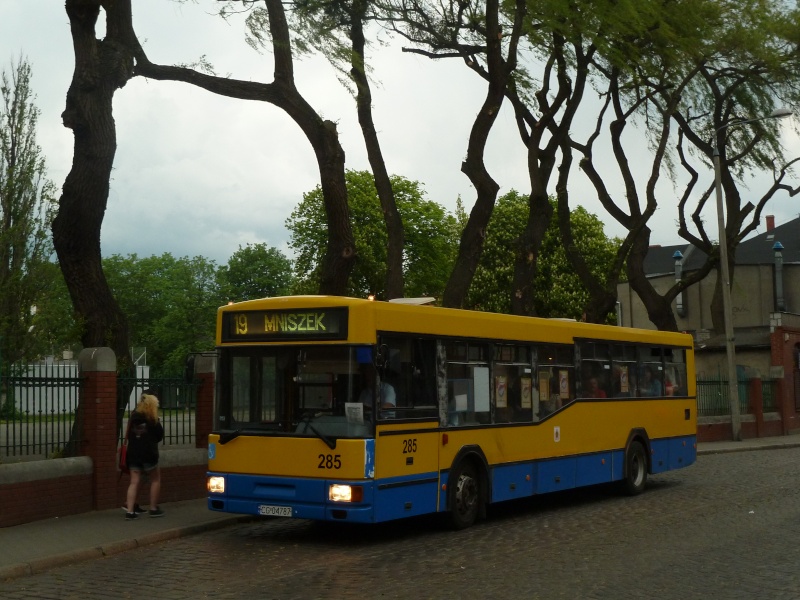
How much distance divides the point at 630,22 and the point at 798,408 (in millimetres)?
24054

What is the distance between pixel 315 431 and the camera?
41.3ft

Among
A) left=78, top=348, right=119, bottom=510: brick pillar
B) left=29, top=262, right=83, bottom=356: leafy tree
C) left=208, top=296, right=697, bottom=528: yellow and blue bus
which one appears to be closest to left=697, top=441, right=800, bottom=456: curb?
left=208, top=296, right=697, bottom=528: yellow and blue bus

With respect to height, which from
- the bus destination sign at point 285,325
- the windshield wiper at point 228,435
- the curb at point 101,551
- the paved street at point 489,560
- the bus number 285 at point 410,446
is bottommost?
the paved street at point 489,560

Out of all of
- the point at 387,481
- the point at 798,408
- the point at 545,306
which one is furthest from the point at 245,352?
the point at 545,306

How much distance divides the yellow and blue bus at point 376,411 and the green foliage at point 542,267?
4852cm

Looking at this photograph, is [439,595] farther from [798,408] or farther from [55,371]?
[798,408]

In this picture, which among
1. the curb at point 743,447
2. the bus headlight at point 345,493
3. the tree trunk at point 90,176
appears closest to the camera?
the bus headlight at point 345,493

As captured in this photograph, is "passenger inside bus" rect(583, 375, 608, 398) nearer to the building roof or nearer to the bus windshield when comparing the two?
the bus windshield

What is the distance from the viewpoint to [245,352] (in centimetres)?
1341

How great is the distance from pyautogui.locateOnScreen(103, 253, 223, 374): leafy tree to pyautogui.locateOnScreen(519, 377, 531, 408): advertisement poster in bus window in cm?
7766

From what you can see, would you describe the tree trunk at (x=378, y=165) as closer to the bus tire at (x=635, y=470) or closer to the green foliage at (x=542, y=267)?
the bus tire at (x=635, y=470)

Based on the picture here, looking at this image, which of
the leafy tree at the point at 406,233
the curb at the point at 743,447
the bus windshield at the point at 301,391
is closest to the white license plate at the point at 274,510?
the bus windshield at the point at 301,391

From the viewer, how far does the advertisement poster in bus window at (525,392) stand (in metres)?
15.6

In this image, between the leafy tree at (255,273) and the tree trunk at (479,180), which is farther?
the leafy tree at (255,273)
